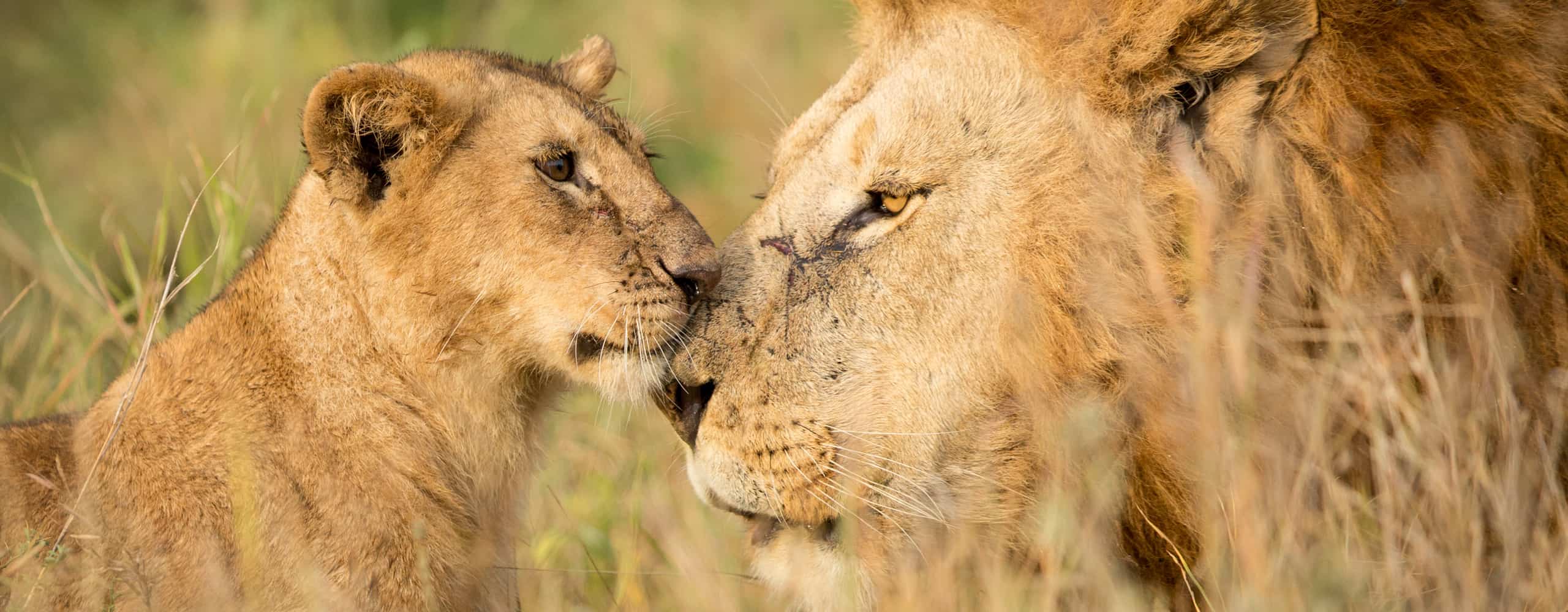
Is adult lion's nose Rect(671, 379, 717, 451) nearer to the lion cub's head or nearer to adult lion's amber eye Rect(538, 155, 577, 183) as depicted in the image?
the lion cub's head

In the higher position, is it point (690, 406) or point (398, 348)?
point (398, 348)

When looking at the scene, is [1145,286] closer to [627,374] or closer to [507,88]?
[627,374]

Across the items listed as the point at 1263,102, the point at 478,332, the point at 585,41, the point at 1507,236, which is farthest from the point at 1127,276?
the point at 585,41

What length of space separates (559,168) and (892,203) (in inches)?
28.4

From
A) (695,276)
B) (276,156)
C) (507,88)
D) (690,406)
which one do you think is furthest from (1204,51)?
(276,156)

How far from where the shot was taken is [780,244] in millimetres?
3227

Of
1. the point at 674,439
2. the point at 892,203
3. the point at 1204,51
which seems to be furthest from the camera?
the point at 674,439

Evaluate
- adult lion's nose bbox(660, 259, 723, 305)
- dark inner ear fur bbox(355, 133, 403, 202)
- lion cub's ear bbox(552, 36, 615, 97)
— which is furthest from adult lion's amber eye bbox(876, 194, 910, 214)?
dark inner ear fur bbox(355, 133, 403, 202)

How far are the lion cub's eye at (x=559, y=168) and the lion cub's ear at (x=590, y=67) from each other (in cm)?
36

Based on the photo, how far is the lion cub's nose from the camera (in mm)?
3115

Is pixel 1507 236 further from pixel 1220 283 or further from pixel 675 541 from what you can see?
pixel 675 541

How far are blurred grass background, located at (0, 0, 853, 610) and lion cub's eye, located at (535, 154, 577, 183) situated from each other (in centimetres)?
53

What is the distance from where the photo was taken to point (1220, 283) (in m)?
2.72

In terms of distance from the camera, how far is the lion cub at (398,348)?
2906 mm
